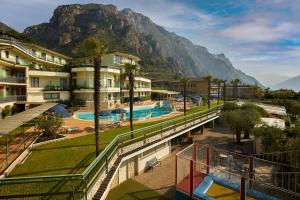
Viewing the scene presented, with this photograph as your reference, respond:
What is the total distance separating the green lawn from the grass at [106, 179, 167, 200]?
3.81m

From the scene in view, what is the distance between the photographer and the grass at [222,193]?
16.8m

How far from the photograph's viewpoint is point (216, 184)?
61.3 ft

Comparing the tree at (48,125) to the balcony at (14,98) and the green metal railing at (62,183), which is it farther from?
the balcony at (14,98)

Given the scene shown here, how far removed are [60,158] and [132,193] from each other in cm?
680

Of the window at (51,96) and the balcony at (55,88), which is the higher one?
the balcony at (55,88)

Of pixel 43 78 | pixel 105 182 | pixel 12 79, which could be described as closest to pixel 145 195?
pixel 105 182

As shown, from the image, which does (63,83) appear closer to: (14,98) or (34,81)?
(34,81)

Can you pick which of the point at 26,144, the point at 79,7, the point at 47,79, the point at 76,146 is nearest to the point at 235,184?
the point at 76,146

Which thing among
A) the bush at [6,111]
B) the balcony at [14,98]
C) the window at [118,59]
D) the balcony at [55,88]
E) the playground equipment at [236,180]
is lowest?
the playground equipment at [236,180]

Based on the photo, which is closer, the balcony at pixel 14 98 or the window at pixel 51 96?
the balcony at pixel 14 98

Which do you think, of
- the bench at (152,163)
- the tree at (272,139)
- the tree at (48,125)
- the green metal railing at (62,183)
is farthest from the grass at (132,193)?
the tree at (272,139)

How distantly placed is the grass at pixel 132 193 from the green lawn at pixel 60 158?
381 cm

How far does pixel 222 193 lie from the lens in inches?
680

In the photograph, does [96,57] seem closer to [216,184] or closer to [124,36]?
[216,184]
